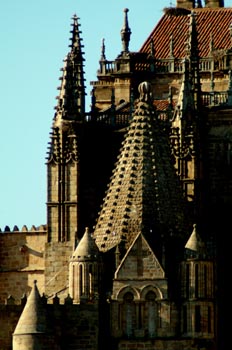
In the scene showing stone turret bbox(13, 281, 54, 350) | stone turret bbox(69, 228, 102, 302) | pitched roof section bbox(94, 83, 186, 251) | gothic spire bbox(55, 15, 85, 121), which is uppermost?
gothic spire bbox(55, 15, 85, 121)

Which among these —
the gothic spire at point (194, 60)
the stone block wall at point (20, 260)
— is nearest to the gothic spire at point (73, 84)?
the gothic spire at point (194, 60)

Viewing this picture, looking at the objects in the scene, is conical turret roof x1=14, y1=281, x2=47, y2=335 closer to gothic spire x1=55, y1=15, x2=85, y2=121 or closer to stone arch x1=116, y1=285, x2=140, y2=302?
stone arch x1=116, y1=285, x2=140, y2=302

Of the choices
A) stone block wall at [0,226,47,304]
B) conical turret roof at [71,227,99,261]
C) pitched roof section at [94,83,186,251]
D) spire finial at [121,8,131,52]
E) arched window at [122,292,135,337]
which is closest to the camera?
arched window at [122,292,135,337]

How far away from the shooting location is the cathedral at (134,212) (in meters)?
111

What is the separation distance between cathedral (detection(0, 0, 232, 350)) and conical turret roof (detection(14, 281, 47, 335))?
1.5 inches

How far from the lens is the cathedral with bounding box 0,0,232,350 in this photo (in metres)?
111

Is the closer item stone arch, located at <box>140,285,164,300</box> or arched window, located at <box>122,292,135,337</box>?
stone arch, located at <box>140,285,164,300</box>

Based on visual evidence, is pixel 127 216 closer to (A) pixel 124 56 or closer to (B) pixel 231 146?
(B) pixel 231 146

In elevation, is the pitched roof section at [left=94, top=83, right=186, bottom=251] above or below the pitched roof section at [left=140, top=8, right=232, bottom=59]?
below

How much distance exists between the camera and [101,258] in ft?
368

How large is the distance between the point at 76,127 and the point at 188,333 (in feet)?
42.4

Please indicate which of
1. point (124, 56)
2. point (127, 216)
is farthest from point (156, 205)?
point (124, 56)

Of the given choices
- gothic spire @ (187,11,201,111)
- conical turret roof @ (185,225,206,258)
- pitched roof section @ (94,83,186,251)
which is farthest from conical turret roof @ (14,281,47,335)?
gothic spire @ (187,11,201,111)

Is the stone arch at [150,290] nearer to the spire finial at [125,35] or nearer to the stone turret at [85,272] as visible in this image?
the stone turret at [85,272]
